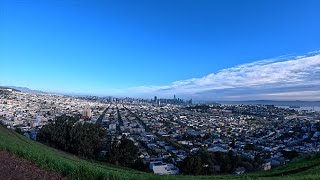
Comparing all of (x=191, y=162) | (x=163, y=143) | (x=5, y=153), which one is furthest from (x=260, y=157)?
(x=5, y=153)

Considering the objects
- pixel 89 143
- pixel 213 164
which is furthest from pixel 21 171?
pixel 89 143

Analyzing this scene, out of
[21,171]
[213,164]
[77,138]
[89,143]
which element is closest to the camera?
[21,171]

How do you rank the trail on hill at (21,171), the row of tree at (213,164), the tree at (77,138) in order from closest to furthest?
the trail on hill at (21,171)
the row of tree at (213,164)
the tree at (77,138)

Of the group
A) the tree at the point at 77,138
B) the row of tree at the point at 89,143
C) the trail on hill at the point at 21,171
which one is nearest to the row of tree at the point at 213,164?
the row of tree at the point at 89,143

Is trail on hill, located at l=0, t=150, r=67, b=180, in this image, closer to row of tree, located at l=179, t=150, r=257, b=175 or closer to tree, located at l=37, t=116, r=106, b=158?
row of tree, located at l=179, t=150, r=257, b=175

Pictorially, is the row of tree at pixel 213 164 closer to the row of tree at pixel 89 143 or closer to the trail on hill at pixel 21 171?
the row of tree at pixel 89 143

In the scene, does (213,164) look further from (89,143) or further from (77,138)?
(77,138)

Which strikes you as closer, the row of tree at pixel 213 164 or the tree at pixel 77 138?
the row of tree at pixel 213 164

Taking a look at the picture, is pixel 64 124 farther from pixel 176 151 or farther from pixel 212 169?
pixel 212 169
